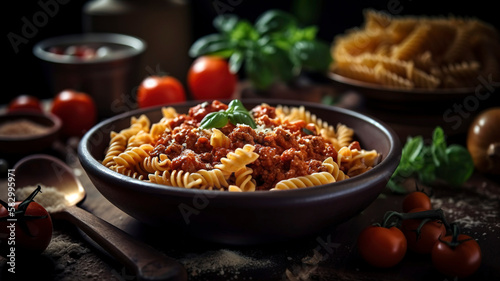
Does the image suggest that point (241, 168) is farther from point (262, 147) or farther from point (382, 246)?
point (382, 246)

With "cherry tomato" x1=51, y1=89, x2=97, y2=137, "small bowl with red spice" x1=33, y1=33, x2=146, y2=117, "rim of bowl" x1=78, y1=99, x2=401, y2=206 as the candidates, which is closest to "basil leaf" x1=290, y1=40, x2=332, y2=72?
"small bowl with red spice" x1=33, y1=33, x2=146, y2=117

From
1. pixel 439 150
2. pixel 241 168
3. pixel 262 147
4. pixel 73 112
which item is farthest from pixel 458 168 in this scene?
pixel 73 112

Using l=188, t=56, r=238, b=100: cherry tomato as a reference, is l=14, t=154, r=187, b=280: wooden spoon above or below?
above

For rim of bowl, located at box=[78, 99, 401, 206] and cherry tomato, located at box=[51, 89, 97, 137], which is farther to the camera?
cherry tomato, located at box=[51, 89, 97, 137]

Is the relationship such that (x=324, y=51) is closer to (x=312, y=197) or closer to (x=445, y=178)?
(x=445, y=178)

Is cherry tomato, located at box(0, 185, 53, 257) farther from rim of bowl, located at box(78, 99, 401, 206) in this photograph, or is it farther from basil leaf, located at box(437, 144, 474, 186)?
basil leaf, located at box(437, 144, 474, 186)

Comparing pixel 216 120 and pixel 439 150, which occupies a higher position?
pixel 216 120
